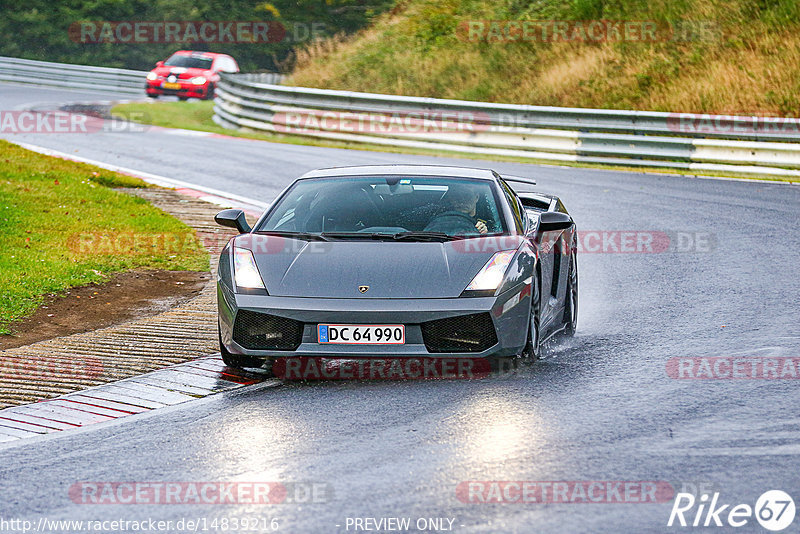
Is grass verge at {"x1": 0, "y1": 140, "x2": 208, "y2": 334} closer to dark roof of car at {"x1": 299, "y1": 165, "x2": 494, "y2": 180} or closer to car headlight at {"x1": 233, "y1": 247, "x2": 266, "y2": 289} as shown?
car headlight at {"x1": 233, "y1": 247, "x2": 266, "y2": 289}

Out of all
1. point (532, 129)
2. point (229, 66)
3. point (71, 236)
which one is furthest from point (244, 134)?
point (71, 236)

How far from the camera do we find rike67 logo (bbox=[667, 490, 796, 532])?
4734 mm

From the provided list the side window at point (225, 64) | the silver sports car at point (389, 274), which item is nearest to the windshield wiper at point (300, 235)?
the silver sports car at point (389, 274)

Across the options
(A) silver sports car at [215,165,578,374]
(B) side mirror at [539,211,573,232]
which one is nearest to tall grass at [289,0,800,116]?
(B) side mirror at [539,211,573,232]

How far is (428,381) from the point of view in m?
7.34

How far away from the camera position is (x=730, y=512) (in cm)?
485

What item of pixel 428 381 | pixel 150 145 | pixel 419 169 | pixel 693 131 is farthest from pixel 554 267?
pixel 150 145

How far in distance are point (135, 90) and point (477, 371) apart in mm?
35963

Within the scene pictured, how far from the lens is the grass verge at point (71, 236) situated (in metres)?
A: 10.8

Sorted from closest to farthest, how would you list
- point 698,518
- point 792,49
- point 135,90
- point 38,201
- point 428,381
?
point 698,518
point 428,381
point 38,201
point 792,49
point 135,90

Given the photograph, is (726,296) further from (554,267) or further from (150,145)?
(150,145)

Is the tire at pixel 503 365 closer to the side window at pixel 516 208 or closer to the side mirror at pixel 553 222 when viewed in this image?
the side window at pixel 516 208

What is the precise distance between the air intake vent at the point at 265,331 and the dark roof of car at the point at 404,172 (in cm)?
176

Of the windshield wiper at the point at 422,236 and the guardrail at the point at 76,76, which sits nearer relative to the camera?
the windshield wiper at the point at 422,236
